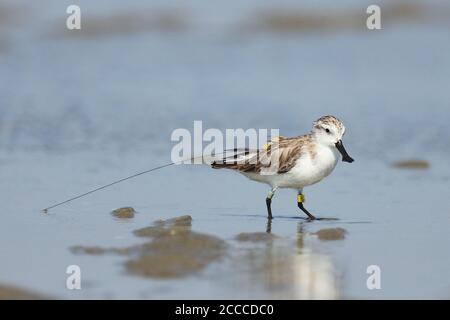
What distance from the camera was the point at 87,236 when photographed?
9.17m

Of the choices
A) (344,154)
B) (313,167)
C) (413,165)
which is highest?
(413,165)

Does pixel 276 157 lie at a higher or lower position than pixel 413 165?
lower

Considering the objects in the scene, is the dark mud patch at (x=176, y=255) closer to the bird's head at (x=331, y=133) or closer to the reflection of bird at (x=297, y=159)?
the reflection of bird at (x=297, y=159)

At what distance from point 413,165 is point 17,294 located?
6484 millimetres

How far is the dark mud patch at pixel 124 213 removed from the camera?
10031 millimetres

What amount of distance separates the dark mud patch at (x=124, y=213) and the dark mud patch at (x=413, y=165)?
3930 mm

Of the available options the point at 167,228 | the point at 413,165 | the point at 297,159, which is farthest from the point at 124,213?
the point at 413,165

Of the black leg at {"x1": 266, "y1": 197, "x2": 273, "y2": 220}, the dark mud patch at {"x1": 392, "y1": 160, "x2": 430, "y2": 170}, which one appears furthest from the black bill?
the dark mud patch at {"x1": 392, "y1": 160, "x2": 430, "y2": 170}

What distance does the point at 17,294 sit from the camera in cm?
741

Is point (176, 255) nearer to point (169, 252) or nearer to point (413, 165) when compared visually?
point (169, 252)

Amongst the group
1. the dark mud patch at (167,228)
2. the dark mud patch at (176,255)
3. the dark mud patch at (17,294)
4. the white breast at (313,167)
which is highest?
the white breast at (313,167)

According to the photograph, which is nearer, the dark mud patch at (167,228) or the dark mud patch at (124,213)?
the dark mud patch at (167,228)

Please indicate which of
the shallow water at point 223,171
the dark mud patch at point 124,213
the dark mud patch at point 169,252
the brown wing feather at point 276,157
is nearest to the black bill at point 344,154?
the brown wing feather at point 276,157
